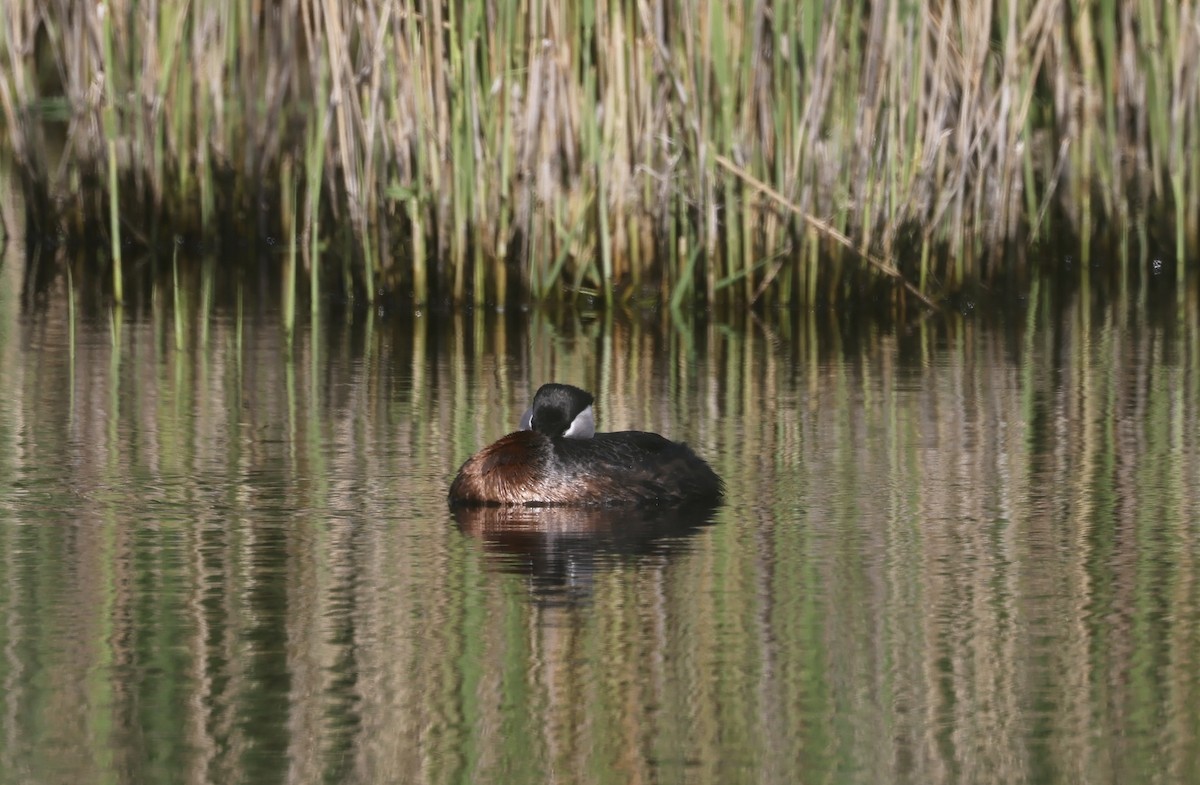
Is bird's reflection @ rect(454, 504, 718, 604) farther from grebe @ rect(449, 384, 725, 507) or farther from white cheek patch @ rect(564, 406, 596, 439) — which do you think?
white cheek patch @ rect(564, 406, 596, 439)

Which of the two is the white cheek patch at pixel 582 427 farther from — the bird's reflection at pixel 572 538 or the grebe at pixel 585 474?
the bird's reflection at pixel 572 538

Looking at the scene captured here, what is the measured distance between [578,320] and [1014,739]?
5641 millimetres

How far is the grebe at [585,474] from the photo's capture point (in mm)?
5996

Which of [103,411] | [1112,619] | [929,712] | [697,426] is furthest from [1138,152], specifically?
[929,712]

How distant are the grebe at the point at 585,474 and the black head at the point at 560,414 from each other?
98 mm

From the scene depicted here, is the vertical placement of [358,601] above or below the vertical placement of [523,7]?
below

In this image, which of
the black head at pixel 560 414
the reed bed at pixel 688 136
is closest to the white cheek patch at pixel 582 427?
the black head at pixel 560 414

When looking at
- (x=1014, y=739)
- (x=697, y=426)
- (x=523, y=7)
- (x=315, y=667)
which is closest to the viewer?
(x=1014, y=739)

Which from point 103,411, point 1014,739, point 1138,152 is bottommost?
point 1014,739

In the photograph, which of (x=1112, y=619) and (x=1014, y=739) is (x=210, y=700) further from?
(x=1112, y=619)

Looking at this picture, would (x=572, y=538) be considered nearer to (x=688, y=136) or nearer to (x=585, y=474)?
(x=585, y=474)

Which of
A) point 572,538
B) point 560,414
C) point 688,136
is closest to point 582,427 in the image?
point 560,414

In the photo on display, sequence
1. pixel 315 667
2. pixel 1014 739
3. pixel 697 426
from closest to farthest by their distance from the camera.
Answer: pixel 1014 739 → pixel 315 667 → pixel 697 426

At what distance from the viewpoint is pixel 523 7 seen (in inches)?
353
